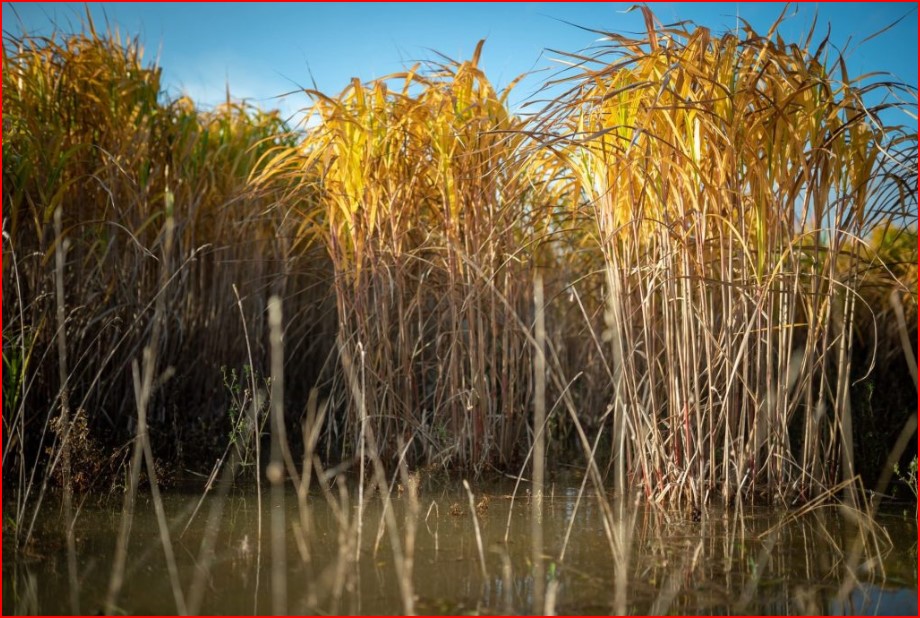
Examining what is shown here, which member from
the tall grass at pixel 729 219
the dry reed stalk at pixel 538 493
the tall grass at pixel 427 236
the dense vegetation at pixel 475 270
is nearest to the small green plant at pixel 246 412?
the dense vegetation at pixel 475 270

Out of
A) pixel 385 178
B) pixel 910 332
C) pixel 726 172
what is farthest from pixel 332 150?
pixel 910 332

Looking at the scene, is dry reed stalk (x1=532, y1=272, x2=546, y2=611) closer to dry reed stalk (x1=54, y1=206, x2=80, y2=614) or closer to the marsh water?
the marsh water

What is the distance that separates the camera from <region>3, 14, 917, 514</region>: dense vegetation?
2758mm

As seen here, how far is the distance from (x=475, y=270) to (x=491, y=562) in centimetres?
144

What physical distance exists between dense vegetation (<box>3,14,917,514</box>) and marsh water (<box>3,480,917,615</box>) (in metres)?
0.24

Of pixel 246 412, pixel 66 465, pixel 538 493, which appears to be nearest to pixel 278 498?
pixel 246 412

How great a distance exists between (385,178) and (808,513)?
2.07 m

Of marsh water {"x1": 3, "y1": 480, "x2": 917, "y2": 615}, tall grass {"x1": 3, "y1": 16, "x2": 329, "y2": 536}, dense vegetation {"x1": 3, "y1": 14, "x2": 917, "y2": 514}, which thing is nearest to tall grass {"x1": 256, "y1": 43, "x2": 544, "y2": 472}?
dense vegetation {"x1": 3, "y1": 14, "x2": 917, "y2": 514}

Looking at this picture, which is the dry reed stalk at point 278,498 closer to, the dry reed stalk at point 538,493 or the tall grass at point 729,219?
the dry reed stalk at point 538,493

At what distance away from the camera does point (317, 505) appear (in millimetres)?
2980

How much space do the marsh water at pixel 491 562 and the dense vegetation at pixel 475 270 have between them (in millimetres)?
241

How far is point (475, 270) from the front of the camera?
3.43 metres

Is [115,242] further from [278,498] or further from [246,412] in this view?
[278,498]

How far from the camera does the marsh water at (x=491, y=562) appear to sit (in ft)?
6.37
